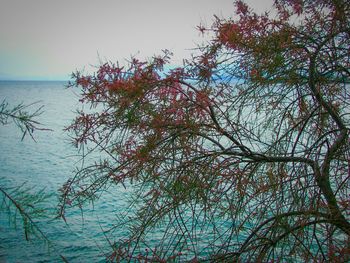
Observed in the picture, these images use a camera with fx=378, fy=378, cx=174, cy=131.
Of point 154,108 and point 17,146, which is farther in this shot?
point 17,146

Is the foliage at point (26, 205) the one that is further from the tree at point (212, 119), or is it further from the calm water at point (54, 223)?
the calm water at point (54, 223)

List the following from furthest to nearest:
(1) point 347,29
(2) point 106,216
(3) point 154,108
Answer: (2) point 106,216 → (3) point 154,108 → (1) point 347,29

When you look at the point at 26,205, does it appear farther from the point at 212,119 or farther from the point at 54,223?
the point at 54,223

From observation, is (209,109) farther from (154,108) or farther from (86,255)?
(86,255)

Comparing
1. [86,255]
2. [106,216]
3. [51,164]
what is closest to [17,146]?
[51,164]

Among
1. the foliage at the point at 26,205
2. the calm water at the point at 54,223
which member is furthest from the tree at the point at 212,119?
the calm water at the point at 54,223

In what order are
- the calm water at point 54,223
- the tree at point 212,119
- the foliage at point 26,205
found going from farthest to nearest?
the calm water at point 54,223
the tree at point 212,119
the foliage at point 26,205

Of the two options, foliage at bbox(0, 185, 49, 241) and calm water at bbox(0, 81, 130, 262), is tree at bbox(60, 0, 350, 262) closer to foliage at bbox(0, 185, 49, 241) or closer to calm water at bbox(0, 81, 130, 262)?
foliage at bbox(0, 185, 49, 241)

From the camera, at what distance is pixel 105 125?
4746mm

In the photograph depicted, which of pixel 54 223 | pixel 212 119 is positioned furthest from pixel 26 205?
pixel 54 223

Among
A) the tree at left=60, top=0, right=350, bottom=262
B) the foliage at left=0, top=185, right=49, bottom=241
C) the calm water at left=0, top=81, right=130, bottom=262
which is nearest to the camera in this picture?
the foliage at left=0, top=185, right=49, bottom=241

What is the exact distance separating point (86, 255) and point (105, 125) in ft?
34.0

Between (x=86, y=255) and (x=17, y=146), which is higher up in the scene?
(x=17, y=146)

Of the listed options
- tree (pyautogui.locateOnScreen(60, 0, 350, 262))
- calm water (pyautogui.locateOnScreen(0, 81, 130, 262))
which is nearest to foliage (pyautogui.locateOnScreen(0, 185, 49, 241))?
tree (pyautogui.locateOnScreen(60, 0, 350, 262))
